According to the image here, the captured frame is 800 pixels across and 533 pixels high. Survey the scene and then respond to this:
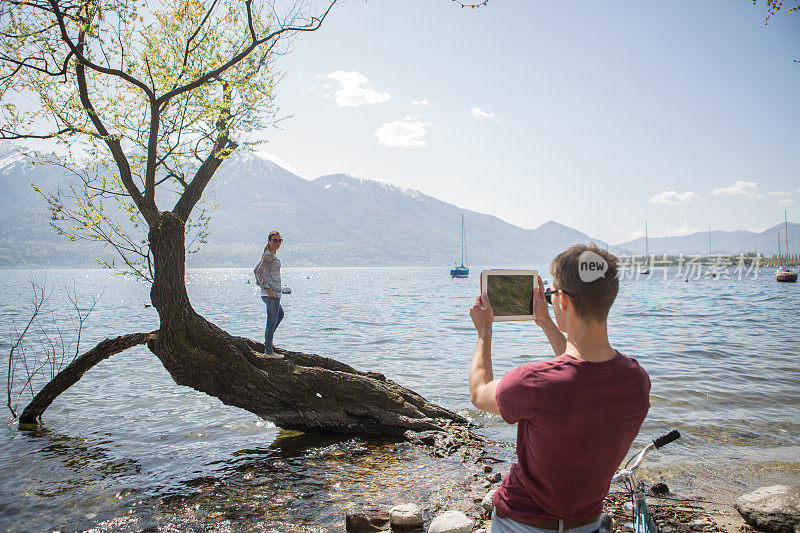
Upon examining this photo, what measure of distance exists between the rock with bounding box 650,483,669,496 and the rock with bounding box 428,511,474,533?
3.37m

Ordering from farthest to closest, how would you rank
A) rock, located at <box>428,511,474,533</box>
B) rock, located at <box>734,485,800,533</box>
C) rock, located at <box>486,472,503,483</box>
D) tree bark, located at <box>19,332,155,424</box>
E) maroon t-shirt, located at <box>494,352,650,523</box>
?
tree bark, located at <box>19,332,155,424</box> < rock, located at <box>486,472,503,483</box> < rock, located at <box>734,485,800,533</box> < rock, located at <box>428,511,474,533</box> < maroon t-shirt, located at <box>494,352,650,523</box>

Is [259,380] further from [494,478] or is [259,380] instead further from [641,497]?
[641,497]

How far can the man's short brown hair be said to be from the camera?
2533 mm

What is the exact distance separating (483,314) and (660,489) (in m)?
6.58

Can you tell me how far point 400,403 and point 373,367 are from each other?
8.83 metres

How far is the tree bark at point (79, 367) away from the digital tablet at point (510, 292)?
8.67 metres

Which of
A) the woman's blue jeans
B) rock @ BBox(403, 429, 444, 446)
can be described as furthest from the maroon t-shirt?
the woman's blue jeans

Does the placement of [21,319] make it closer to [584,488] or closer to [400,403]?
[400,403]

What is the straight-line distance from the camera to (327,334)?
30.4 m

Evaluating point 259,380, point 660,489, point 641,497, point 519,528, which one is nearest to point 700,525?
point 660,489

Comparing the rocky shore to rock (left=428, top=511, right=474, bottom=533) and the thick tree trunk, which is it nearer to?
rock (left=428, top=511, right=474, bottom=533)

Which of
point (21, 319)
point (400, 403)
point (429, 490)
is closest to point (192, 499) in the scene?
point (429, 490)

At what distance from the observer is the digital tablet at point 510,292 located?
315cm

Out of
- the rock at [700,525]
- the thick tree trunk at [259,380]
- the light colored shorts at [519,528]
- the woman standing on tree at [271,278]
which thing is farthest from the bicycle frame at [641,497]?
the woman standing on tree at [271,278]
